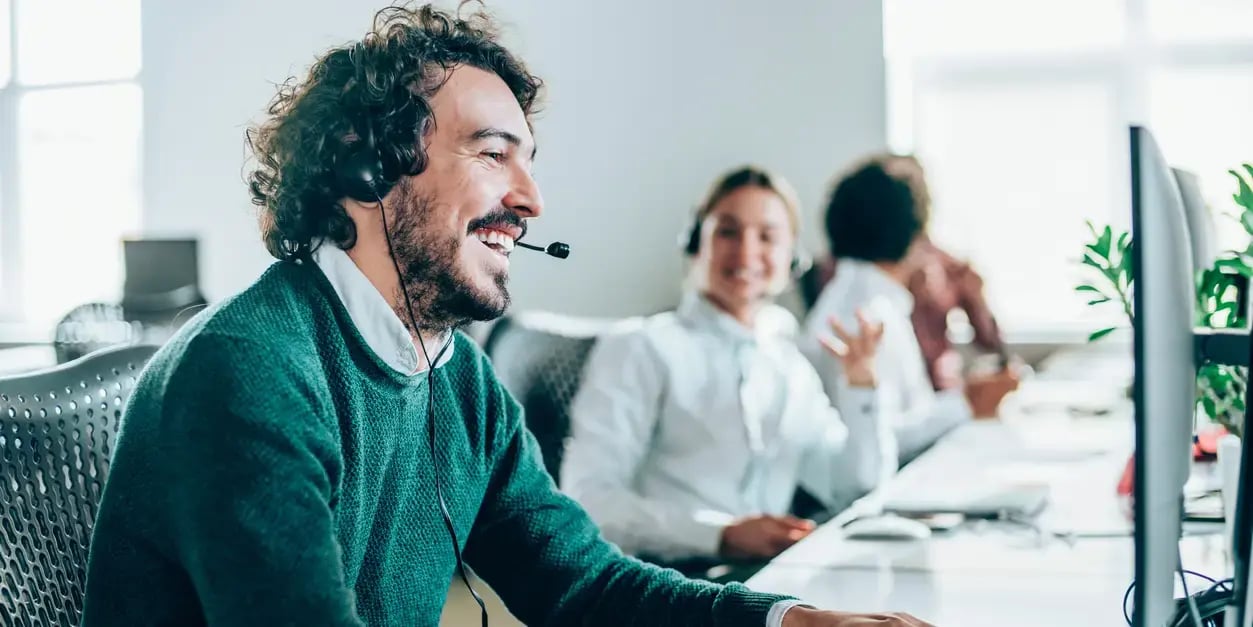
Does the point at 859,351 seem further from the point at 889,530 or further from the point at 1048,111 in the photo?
the point at 1048,111

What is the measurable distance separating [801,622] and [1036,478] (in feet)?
3.70

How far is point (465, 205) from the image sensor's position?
45.2 inches

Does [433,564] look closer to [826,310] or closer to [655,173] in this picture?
[826,310]

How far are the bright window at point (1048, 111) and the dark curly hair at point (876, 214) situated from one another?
0.55m

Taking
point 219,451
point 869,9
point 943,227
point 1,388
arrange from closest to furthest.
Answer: point 219,451 → point 1,388 → point 869,9 → point 943,227

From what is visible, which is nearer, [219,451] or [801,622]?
[219,451]

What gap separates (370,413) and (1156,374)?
62 centimetres

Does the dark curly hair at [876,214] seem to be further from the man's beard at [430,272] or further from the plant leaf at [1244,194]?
the man's beard at [430,272]

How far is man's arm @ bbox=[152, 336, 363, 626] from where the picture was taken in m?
0.82

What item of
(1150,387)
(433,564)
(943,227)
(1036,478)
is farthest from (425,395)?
(943,227)

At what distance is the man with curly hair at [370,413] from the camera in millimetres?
846

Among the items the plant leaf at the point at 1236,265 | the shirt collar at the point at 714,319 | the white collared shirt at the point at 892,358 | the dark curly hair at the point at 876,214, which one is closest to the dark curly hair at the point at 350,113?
the plant leaf at the point at 1236,265

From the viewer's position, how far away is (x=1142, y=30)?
4230 millimetres

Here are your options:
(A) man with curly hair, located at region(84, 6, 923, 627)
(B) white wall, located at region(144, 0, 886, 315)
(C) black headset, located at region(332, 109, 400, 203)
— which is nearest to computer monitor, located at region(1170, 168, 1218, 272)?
(A) man with curly hair, located at region(84, 6, 923, 627)
